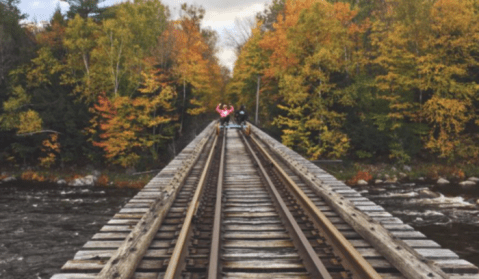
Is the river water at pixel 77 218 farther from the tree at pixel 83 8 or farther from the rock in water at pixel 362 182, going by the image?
the tree at pixel 83 8

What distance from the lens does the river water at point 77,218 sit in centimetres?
1223

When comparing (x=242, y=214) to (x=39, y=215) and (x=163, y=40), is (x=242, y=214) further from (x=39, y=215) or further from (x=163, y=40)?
(x=163, y=40)

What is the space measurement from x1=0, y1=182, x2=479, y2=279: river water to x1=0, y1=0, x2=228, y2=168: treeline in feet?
23.6

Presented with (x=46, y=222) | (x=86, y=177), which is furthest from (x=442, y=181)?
(x=86, y=177)

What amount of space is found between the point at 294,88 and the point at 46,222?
1818 centimetres

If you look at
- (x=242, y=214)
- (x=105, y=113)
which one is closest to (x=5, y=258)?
(x=242, y=214)

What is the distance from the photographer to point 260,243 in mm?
5047

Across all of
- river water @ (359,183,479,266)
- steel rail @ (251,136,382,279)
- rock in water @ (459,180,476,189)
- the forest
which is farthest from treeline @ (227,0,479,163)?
steel rail @ (251,136,382,279)

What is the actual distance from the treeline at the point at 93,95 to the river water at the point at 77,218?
283 inches

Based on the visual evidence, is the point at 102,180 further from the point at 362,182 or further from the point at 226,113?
the point at 362,182

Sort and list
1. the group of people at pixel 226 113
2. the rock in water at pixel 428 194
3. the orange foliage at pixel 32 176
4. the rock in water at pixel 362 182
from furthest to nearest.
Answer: the orange foliage at pixel 32 176
the rock in water at pixel 362 182
the group of people at pixel 226 113
the rock in water at pixel 428 194

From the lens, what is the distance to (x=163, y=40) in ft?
120

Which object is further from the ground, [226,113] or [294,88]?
[294,88]

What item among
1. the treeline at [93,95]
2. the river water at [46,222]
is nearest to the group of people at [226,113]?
the treeline at [93,95]
